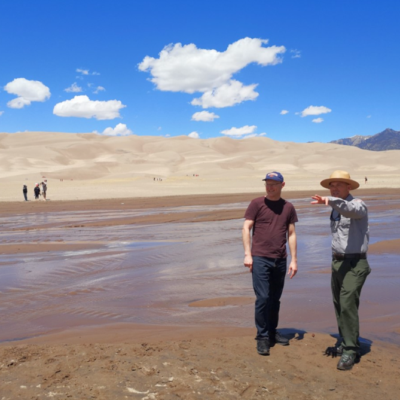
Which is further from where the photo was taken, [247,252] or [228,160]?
[228,160]

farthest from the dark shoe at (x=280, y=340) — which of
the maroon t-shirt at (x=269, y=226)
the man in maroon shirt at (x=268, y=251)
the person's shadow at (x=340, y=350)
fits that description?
the maroon t-shirt at (x=269, y=226)

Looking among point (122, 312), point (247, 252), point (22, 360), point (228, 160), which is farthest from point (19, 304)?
point (228, 160)

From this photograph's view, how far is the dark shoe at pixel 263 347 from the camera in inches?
203

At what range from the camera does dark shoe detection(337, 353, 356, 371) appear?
4.83 meters

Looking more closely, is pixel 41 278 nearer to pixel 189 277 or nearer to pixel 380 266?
pixel 189 277

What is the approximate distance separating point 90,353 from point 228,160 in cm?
11105

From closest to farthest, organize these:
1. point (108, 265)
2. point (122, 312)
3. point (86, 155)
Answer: point (122, 312)
point (108, 265)
point (86, 155)

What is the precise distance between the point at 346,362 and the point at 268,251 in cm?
135

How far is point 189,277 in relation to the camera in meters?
9.11

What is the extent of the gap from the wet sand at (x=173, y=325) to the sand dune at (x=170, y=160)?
5017 centimetres

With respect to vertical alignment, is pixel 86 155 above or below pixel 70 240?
above

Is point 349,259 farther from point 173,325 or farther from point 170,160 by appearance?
point 170,160

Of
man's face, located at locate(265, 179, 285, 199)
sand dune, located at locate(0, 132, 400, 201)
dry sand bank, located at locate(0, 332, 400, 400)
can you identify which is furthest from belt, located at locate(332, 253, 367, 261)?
sand dune, located at locate(0, 132, 400, 201)

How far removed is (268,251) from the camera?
17.5 ft
